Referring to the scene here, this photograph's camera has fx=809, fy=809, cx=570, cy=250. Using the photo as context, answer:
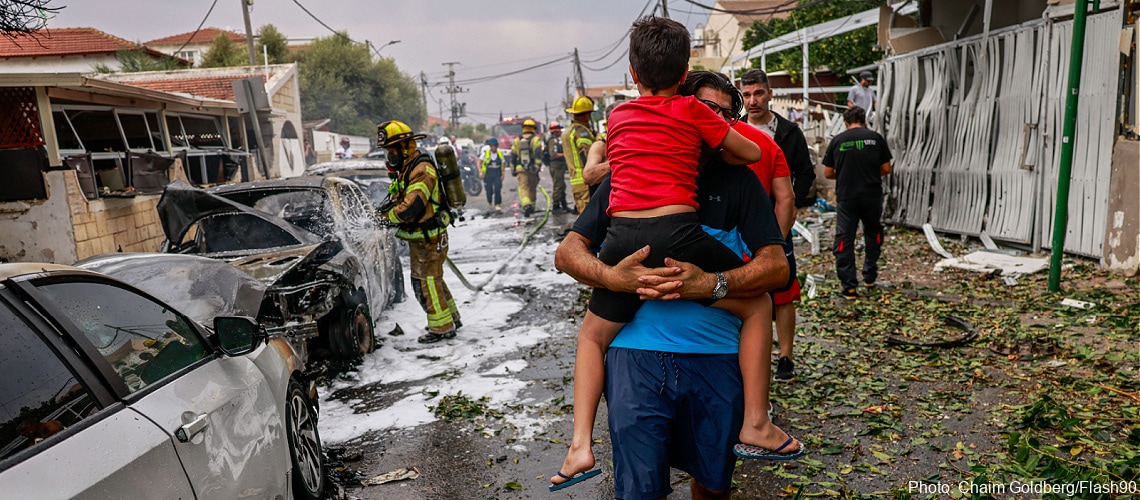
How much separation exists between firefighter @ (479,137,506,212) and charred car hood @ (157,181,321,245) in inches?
557

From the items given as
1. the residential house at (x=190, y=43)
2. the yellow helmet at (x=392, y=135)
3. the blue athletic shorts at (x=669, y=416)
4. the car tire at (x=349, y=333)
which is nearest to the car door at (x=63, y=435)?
the blue athletic shorts at (x=669, y=416)

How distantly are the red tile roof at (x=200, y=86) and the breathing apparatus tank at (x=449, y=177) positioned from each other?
20.1 meters

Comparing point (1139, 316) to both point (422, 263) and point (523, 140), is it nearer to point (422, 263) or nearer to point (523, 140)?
point (422, 263)

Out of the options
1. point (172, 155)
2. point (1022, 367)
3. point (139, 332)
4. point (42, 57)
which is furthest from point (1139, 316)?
point (42, 57)

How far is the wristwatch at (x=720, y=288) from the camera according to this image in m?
2.56

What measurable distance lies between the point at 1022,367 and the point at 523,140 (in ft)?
47.6

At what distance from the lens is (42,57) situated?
26500 millimetres

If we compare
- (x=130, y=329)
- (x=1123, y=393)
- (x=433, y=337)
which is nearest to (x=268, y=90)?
(x=433, y=337)

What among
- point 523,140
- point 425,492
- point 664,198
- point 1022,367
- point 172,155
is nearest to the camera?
point 664,198

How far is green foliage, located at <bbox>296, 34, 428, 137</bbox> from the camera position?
158 feet

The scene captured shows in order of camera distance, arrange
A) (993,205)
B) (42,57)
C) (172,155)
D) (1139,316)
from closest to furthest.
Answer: (1139,316) → (993,205) → (172,155) → (42,57)

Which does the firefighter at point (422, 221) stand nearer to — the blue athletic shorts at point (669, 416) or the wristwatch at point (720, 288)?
the blue athletic shorts at point (669, 416)

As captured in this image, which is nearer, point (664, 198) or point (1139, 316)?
point (664, 198)

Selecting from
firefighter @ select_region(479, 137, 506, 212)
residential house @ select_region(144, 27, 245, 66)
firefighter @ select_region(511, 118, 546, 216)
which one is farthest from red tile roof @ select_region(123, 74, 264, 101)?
residential house @ select_region(144, 27, 245, 66)
